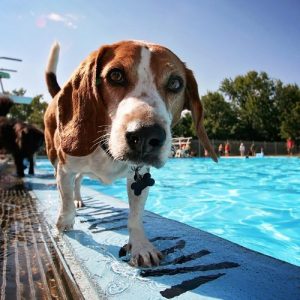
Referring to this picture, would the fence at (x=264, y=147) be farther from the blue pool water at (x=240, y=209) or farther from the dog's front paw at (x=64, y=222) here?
the dog's front paw at (x=64, y=222)

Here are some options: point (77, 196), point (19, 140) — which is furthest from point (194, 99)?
point (19, 140)

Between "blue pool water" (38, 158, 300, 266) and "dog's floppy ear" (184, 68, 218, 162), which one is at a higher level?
"dog's floppy ear" (184, 68, 218, 162)

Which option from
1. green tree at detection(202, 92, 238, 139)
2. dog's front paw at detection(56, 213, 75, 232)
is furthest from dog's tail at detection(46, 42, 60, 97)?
green tree at detection(202, 92, 238, 139)

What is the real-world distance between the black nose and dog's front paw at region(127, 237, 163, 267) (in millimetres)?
639

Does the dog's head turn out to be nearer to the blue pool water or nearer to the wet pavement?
the wet pavement

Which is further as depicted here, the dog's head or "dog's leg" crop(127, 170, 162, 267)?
"dog's leg" crop(127, 170, 162, 267)

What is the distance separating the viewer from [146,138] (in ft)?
6.13

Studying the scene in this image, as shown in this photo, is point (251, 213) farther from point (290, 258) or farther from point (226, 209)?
point (290, 258)

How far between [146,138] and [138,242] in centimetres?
77

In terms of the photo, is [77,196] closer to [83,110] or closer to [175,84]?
[83,110]

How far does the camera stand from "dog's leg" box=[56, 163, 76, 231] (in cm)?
298

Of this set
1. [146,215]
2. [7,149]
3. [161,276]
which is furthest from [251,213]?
[7,149]

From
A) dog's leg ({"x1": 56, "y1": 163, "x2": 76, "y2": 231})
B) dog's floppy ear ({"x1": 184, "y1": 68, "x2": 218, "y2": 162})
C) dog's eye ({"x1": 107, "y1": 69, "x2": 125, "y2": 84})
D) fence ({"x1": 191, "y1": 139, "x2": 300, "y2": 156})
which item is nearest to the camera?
dog's eye ({"x1": 107, "y1": 69, "x2": 125, "y2": 84})

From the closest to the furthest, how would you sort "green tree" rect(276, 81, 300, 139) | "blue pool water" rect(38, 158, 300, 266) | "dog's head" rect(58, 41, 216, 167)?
"dog's head" rect(58, 41, 216, 167) → "blue pool water" rect(38, 158, 300, 266) → "green tree" rect(276, 81, 300, 139)
